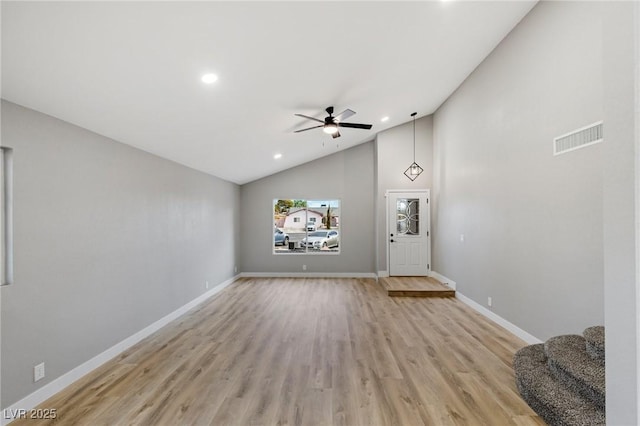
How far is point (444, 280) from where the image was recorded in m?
6.33

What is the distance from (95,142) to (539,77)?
5.30m

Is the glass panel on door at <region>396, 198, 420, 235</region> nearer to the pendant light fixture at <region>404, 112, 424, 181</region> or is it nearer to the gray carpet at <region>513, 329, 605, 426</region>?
the pendant light fixture at <region>404, 112, 424, 181</region>

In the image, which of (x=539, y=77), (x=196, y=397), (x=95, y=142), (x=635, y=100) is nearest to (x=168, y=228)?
(x=95, y=142)

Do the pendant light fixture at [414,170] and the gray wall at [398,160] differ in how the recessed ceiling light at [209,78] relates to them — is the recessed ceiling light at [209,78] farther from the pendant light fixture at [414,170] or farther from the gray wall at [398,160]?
the pendant light fixture at [414,170]

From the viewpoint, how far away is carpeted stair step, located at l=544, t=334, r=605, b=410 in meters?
1.96

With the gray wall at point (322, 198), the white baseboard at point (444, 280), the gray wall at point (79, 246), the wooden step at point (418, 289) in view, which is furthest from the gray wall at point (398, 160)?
the gray wall at point (79, 246)

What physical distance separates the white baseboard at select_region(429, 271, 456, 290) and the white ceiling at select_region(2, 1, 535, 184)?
13.1 ft

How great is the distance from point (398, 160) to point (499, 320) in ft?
14.0

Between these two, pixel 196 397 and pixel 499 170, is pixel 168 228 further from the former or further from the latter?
pixel 499 170

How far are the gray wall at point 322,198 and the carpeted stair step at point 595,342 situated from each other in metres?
5.47

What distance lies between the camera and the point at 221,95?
3076 mm

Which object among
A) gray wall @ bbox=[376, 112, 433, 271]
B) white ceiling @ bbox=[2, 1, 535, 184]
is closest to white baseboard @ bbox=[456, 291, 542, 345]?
gray wall @ bbox=[376, 112, 433, 271]

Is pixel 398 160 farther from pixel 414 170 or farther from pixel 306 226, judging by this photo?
pixel 306 226

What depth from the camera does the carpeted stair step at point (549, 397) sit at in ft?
6.22
